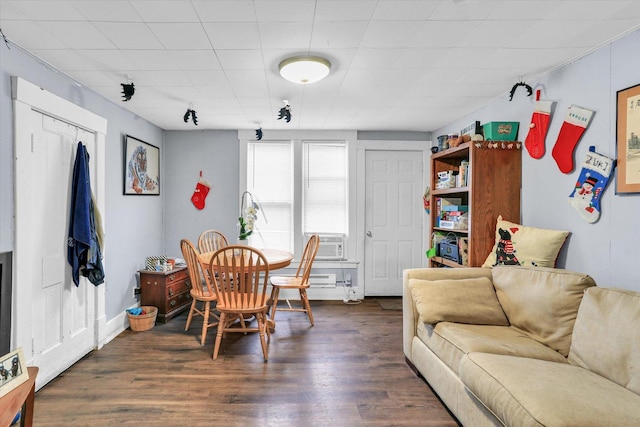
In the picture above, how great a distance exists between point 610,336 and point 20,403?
110 inches

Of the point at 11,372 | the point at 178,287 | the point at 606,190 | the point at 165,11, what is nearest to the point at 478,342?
the point at 606,190

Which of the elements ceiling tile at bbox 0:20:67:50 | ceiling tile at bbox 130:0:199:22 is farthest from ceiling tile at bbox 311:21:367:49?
ceiling tile at bbox 0:20:67:50

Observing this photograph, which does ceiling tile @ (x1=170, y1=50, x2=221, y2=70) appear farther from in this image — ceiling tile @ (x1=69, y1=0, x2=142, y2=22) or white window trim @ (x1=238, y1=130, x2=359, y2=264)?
white window trim @ (x1=238, y1=130, x2=359, y2=264)

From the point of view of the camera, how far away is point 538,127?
8.18 feet

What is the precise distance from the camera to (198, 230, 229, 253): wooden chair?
404 cm

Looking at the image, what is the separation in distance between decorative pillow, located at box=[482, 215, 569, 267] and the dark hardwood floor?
116 cm

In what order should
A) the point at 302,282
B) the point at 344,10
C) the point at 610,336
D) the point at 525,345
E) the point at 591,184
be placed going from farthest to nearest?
1. the point at 302,282
2. the point at 591,184
3. the point at 525,345
4. the point at 344,10
5. the point at 610,336

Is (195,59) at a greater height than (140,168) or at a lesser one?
greater

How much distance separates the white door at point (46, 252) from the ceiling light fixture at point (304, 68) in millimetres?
1751

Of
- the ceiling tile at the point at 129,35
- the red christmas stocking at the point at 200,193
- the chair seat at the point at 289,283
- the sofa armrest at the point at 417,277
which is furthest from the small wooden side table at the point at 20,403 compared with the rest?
the red christmas stocking at the point at 200,193

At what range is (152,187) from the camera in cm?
398

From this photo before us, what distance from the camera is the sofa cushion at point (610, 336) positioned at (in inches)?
A: 57.6

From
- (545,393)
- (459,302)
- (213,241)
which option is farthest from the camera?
(213,241)

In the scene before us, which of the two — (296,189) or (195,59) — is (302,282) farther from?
(195,59)
